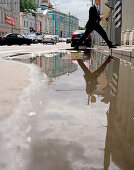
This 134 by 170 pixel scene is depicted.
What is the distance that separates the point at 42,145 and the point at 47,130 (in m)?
0.23

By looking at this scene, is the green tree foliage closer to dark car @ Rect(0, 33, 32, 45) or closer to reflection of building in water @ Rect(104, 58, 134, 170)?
dark car @ Rect(0, 33, 32, 45)

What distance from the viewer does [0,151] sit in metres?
1.20

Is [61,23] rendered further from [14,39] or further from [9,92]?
[9,92]

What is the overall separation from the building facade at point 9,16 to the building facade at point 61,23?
39.0m

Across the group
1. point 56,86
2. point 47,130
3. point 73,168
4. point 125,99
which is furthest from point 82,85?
point 73,168

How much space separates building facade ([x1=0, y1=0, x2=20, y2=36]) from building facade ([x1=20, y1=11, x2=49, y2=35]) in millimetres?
3231

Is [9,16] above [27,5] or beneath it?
beneath

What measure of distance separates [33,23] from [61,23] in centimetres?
3623

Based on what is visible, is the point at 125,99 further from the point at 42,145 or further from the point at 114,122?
the point at 42,145

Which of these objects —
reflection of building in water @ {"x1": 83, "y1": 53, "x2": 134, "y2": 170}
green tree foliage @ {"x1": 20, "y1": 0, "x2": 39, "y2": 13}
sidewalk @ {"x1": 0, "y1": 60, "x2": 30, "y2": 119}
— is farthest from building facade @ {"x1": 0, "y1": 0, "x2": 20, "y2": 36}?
reflection of building in water @ {"x1": 83, "y1": 53, "x2": 134, "y2": 170}

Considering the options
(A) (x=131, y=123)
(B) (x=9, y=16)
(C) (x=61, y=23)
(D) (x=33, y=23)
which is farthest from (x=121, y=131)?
(C) (x=61, y=23)

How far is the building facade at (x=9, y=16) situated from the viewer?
44.3 meters

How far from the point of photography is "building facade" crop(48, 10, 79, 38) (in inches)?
3618

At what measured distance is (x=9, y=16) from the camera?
47.3 m
